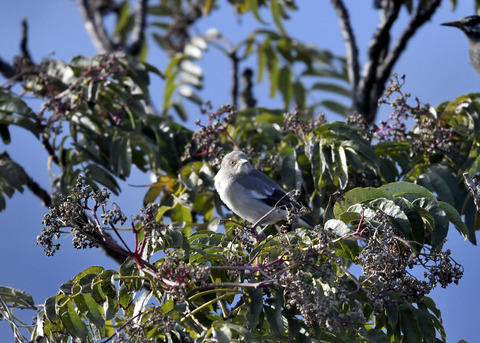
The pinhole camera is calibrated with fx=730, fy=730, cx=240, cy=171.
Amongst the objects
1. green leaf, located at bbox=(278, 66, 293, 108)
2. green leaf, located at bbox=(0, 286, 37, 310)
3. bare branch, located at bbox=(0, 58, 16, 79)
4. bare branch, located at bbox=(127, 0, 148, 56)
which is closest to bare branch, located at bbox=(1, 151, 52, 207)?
green leaf, located at bbox=(0, 286, 37, 310)

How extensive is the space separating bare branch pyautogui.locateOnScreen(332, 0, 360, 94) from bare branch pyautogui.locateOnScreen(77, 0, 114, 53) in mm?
3475

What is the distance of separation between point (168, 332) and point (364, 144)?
82.7 inches

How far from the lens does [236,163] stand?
5105mm

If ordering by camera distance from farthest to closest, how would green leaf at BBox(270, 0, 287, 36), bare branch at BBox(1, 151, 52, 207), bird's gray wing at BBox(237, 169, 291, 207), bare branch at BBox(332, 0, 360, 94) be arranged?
bare branch at BBox(332, 0, 360, 94), green leaf at BBox(270, 0, 287, 36), bare branch at BBox(1, 151, 52, 207), bird's gray wing at BBox(237, 169, 291, 207)

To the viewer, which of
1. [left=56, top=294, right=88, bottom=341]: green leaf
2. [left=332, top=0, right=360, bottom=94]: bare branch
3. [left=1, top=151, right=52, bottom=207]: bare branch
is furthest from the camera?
[left=332, top=0, right=360, bottom=94]: bare branch

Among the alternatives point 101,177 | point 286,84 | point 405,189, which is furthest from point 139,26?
point 405,189

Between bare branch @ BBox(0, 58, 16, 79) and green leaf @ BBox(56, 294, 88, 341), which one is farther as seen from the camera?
bare branch @ BBox(0, 58, 16, 79)

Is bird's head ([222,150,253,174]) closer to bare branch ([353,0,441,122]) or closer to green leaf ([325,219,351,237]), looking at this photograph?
green leaf ([325,219,351,237])

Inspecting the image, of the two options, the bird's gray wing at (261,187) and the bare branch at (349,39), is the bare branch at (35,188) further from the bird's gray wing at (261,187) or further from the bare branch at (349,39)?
the bare branch at (349,39)

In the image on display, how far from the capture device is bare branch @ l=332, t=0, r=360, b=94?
7711 mm

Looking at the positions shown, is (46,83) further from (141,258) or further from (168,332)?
(168,332)

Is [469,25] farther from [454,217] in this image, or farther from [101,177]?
[454,217]

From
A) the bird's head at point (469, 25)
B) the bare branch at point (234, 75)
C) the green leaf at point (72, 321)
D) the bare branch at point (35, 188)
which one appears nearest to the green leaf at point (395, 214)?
the green leaf at point (72, 321)

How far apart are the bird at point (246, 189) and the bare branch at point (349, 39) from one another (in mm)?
2848
